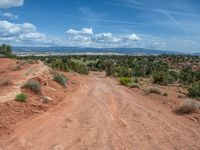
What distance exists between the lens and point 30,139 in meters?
10.8

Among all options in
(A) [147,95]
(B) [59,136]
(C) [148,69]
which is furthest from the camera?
(C) [148,69]

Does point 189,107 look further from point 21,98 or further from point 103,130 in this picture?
point 21,98

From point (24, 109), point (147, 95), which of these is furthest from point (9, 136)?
point (147, 95)

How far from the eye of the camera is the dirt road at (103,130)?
10.4m

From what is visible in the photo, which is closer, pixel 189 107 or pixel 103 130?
pixel 103 130

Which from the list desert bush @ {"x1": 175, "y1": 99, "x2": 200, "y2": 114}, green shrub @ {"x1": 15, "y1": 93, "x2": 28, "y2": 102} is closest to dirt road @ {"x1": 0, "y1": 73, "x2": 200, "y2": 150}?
desert bush @ {"x1": 175, "y1": 99, "x2": 200, "y2": 114}

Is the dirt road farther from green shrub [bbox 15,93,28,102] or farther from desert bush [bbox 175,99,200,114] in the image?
green shrub [bbox 15,93,28,102]

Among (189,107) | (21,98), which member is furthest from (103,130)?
(189,107)

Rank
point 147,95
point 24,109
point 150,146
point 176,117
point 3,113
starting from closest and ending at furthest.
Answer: point 150,146 → point 3,113 → point 24,109 → point 176,117 → point 147,95

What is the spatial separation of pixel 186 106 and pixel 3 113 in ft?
31.4

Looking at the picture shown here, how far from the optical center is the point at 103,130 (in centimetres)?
1207

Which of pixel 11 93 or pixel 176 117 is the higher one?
pixel 11 93

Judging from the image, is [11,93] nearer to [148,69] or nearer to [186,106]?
[186,106]

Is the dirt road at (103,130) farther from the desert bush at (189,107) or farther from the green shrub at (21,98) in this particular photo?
the green shrub at (21,98)
